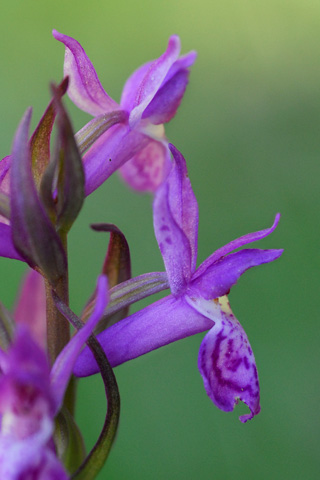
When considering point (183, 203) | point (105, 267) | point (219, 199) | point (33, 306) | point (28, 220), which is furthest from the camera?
point (219, 199)

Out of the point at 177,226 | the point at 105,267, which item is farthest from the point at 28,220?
the point at 105,267

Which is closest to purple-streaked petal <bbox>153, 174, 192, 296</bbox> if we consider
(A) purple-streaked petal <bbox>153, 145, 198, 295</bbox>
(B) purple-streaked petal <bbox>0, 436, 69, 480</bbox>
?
(A) purple-streaked petal <bbox>153, 145, 198, 295</bbox>

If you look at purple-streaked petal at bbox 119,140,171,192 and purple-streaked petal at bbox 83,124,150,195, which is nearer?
purple-streaked petal at bbox 83,124,150,195

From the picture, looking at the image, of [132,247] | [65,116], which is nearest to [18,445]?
[65,116]

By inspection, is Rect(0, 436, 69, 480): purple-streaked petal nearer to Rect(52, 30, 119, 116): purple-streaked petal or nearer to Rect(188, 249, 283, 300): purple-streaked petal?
Rect(188, 249, 283, 300): purple-streaked petal

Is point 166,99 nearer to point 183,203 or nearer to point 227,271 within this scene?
point 183,203

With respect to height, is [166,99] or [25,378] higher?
[166,99]

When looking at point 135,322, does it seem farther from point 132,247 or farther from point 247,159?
point 247,159
